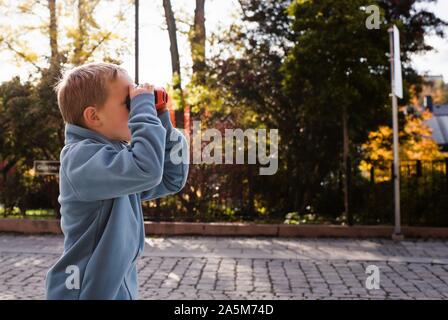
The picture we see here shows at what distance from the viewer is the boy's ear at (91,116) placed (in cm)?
174

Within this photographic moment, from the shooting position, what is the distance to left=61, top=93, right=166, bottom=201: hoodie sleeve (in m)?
1.59

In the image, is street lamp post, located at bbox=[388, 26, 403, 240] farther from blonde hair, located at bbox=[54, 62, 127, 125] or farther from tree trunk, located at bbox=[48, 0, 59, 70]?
blonde hair, located at bbox=[54, 62, 127, 125]

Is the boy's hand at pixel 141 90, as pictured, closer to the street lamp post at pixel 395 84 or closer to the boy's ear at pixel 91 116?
the boy's ear at pixel 91 116

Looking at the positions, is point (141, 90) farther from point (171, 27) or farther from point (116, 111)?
point (171, 27)

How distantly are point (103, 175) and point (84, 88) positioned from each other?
304 millimetres

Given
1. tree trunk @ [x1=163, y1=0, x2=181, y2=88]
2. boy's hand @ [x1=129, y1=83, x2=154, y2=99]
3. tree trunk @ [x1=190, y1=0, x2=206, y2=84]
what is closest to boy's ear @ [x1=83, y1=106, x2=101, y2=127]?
boy's hand @ [x1=129, y1=83, x2=154, y2=99]

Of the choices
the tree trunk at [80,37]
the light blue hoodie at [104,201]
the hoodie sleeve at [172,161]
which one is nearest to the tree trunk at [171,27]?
the tree trunk at [80,37]

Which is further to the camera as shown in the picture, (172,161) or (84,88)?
(172,161)

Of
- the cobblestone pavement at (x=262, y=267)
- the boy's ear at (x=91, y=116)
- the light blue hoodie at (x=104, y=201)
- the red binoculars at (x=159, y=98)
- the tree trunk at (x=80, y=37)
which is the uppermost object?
the tree trunk at (x=80, y=37)

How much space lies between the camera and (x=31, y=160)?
11.9 meters

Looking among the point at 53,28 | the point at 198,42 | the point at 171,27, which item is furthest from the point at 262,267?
the point at 171,27

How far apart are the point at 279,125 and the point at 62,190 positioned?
11.0 meters

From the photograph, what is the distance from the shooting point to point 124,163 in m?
1.59

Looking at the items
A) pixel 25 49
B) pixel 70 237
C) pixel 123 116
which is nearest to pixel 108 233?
pixel 70 237
